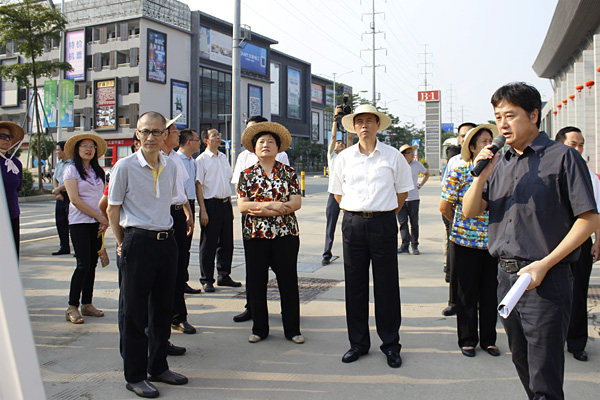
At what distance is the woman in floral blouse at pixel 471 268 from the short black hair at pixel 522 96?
1579 millimetres

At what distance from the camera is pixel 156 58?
46.4 m

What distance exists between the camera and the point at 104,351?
Result: 13.7 feet

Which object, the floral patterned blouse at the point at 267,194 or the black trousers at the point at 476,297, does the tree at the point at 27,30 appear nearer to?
the floral patterned blouse at the point at 267,194

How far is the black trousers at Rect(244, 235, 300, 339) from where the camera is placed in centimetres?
454

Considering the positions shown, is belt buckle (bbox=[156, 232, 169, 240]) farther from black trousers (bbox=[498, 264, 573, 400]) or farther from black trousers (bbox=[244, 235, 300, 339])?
black trousers (bbox=[498, 264, 573, 400])

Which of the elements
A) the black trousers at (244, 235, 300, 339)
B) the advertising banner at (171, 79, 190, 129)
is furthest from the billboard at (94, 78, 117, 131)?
the black trousers at (244, 235, 300, 339)

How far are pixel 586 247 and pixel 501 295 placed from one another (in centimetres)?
200

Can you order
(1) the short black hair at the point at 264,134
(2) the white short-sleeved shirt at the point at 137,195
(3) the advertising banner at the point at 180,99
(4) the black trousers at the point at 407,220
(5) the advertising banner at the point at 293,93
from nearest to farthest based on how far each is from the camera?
1. (2) the white short-sleeved shirt at the point at 137,195
2. (1) the short black hair at the point at 264,134
3. (4) the black trousers at the point at 407,220
4. (3) the advertising banner at the point at 180,99
5. (5) the advertising banner at the point at 293,93

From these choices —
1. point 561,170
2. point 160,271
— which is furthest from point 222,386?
point 561,170

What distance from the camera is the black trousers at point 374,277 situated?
4.09 meters

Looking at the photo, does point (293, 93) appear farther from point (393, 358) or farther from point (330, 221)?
point (393, 358)

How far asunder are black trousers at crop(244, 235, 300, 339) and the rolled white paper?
99.4 inches

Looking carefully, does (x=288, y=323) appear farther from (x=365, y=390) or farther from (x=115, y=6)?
(x=115, y=6)

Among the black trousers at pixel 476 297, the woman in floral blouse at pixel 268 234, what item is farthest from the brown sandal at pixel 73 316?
the black trousers at pixel 476 297
